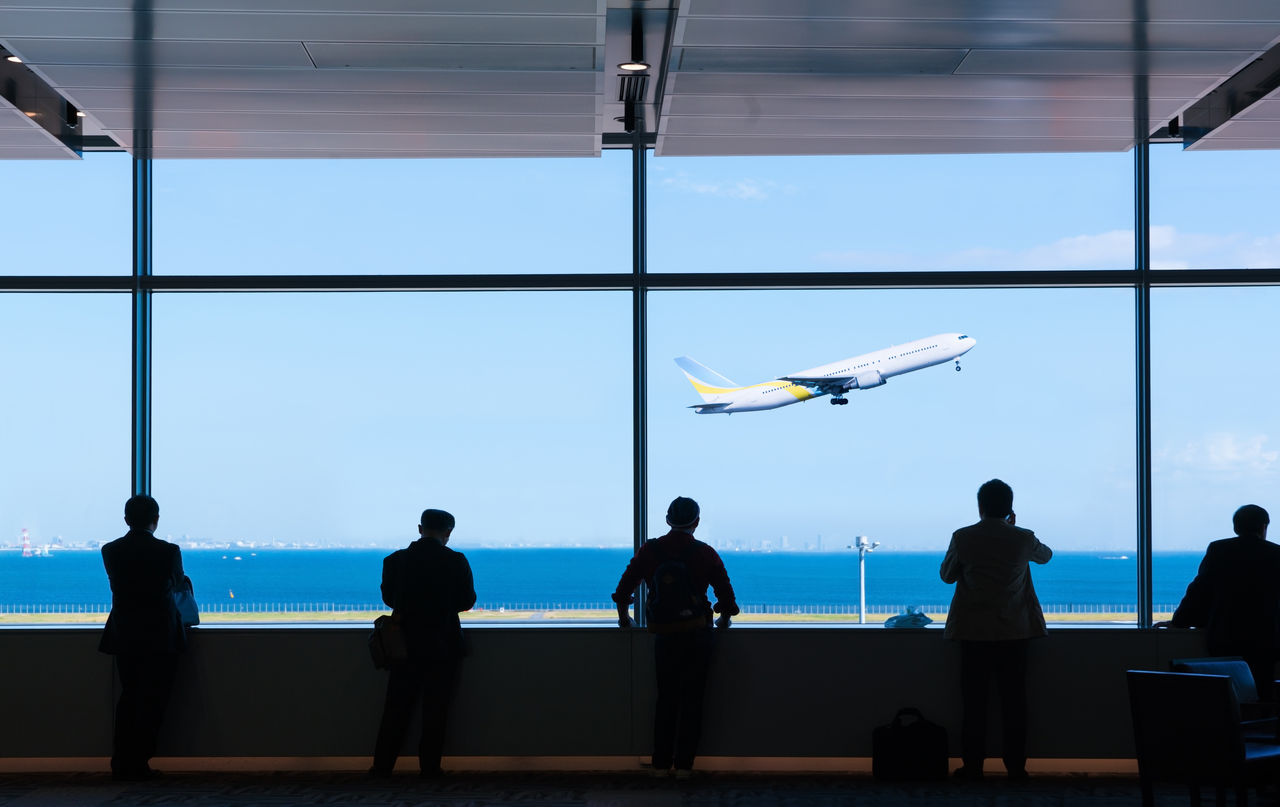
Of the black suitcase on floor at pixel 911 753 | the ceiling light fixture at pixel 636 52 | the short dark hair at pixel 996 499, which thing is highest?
the ceiling light fixture at pixel 636 52

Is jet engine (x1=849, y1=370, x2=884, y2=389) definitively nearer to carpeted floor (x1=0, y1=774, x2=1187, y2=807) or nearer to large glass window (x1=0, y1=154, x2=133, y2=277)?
carpeted floor (x1=0, y1=774, x2=1187, y2=807)

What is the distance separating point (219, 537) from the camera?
22.7 ft

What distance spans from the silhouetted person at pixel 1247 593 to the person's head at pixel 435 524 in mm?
3555

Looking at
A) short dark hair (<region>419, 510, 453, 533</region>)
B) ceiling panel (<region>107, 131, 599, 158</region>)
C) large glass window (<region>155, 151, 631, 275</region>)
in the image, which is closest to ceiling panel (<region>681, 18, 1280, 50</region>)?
ceiling panel (<region>107, 131, 599, 158</region>)

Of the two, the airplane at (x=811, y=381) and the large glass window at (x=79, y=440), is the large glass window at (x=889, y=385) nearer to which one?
the airplane at (x=811, y=381)

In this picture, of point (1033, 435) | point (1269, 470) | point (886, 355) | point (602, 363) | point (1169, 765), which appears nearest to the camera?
point (1169, 765)

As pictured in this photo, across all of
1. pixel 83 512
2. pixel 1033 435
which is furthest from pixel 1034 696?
pixel 83 512

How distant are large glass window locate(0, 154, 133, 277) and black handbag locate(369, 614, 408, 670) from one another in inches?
98.7

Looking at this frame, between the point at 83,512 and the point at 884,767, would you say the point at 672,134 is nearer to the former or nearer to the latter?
the point at 884,767

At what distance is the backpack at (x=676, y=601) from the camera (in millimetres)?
5469

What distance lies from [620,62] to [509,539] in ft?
15.4

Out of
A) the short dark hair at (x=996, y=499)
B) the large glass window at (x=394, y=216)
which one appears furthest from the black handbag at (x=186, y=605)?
the short dark hair at (x=996, y=499)

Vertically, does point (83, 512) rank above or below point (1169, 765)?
above

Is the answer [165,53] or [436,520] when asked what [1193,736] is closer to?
[436,520]
